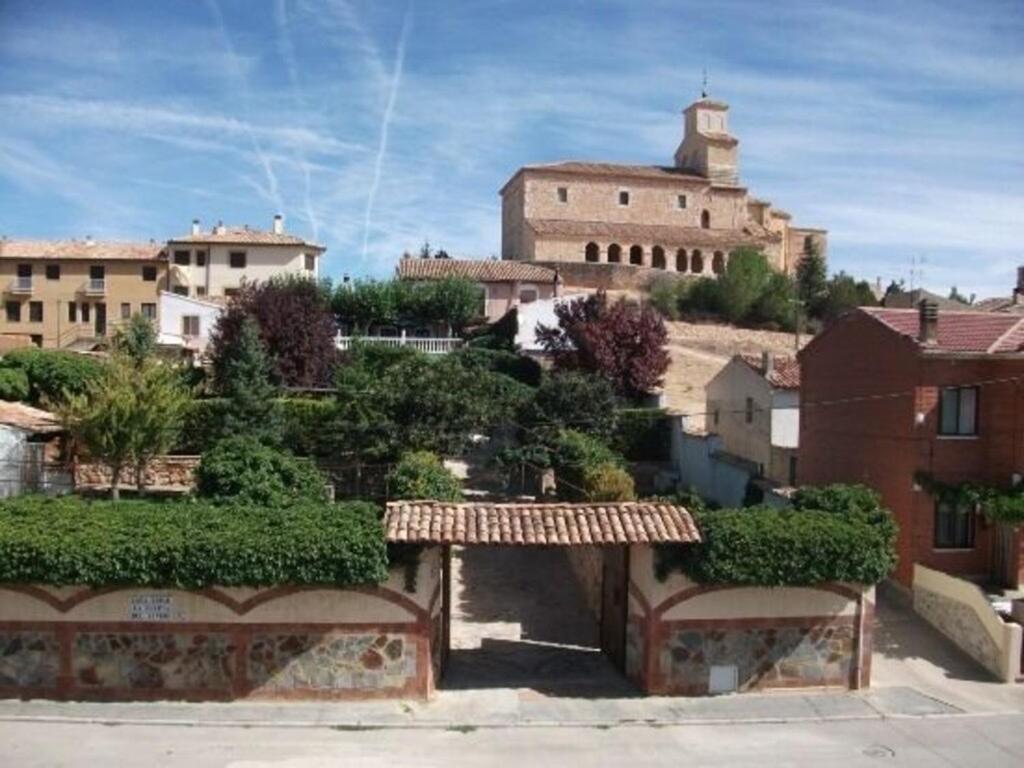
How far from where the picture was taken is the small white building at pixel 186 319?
4912 centimetres

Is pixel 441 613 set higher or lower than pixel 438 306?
lower

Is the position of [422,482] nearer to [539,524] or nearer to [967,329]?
[539,524]

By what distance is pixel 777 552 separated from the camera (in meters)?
16.8

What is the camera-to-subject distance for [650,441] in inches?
1462

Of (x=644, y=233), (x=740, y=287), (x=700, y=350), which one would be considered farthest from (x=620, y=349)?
(x=644, y=233)

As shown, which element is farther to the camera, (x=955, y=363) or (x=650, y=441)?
(x=650, y=441)

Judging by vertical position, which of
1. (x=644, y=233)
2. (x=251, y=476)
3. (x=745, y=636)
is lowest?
(x=745, y=636)

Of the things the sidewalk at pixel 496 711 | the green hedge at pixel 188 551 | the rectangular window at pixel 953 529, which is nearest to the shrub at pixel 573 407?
the rectangular window at pixel 953 529

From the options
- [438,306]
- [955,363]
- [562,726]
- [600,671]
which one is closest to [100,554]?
[562,726]

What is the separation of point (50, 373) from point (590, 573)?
81.0 ft

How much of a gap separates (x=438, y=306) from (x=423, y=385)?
2152 centimetres

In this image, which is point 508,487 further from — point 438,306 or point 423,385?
point 438,306

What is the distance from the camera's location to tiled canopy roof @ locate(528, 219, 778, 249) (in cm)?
6969

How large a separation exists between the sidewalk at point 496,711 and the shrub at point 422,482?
7099 millimetres
